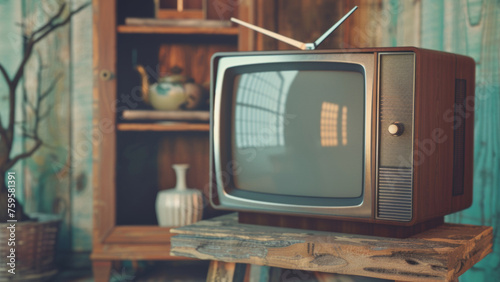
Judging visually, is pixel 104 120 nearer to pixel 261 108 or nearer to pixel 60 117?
pixel 60 117

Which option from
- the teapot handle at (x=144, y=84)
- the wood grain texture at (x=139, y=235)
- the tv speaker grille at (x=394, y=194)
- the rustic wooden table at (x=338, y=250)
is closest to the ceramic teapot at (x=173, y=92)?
the teapot handle at (x=144, y=84)

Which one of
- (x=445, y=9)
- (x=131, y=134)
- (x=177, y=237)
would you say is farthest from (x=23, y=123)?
(x=445, y=9)

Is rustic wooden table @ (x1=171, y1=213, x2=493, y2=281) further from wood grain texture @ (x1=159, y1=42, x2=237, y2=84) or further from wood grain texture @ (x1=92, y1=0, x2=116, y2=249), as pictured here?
wood grain texture @ (x1=159, y1=42, x2=237, y2=84)

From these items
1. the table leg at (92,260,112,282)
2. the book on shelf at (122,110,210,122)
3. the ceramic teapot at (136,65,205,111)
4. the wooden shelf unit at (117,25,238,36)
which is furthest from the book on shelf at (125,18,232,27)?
the table leg at (92,260,112,282)

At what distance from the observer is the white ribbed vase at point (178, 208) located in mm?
1635

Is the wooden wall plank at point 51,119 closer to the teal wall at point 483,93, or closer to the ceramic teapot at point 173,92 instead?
the ceramic teapot at point 173,92

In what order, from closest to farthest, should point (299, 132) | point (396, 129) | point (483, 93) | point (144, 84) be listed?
1. point (396, 129)
2. point (299, 132)
3. point (483, 93)
4. point (144, 84)

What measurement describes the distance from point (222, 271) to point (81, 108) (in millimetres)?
1148

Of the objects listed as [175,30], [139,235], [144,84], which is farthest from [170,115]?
[139,235]

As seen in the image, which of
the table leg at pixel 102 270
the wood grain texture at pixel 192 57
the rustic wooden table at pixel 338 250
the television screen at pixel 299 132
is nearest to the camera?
the rustic wooden table at pixel 338 250

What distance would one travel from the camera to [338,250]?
96 cm

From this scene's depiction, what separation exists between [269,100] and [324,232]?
289 mm

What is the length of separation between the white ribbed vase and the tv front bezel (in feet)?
1.64

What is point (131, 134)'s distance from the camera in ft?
5.74
